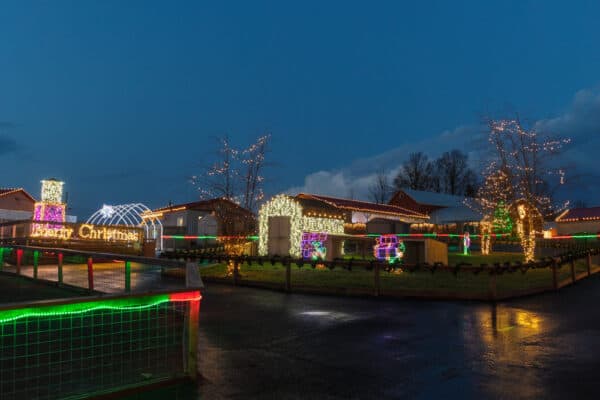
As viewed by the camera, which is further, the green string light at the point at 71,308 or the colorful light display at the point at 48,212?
the colorful light display at the point at 48,212

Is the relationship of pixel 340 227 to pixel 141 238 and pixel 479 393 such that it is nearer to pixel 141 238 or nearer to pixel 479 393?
pixel 141 238

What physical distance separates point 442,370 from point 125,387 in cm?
369

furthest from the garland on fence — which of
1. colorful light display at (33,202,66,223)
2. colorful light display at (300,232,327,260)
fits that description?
colorful light display at (33,202,66,223)

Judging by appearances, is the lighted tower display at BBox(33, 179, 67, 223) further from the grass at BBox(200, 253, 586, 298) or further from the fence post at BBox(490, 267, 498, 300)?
the fence post at BBox(490, 267, 498, 300)

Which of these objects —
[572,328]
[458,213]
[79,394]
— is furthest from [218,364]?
[458,213]

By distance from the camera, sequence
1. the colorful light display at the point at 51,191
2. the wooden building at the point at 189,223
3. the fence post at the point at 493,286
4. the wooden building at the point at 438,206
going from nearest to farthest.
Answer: the fence post at the point at 493,286
the colorful light display at the point at 51,191
the wooden building at the point at 189,223
the wooden building at the point at 438,206

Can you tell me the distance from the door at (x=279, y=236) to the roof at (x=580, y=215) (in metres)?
39.8

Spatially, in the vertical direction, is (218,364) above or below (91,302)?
below

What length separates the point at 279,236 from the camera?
24.7 meters

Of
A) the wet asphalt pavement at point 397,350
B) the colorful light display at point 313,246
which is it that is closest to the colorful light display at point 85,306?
the wet asphalt pavement at point 397,350

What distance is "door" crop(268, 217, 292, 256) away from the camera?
2450 cm

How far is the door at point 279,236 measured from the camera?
24500 mm

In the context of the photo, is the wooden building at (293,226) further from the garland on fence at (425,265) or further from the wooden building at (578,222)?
the wooden building at (578,222)

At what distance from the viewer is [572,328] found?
358 inches
